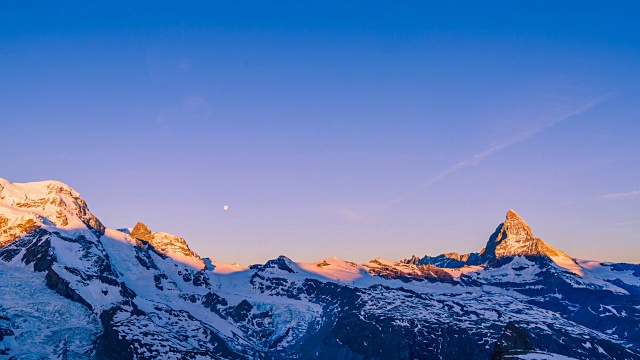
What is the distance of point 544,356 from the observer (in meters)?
149

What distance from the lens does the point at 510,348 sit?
16750 centimetres

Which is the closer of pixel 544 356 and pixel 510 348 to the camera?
pixel 544 356

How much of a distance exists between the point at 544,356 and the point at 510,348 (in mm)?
18860
